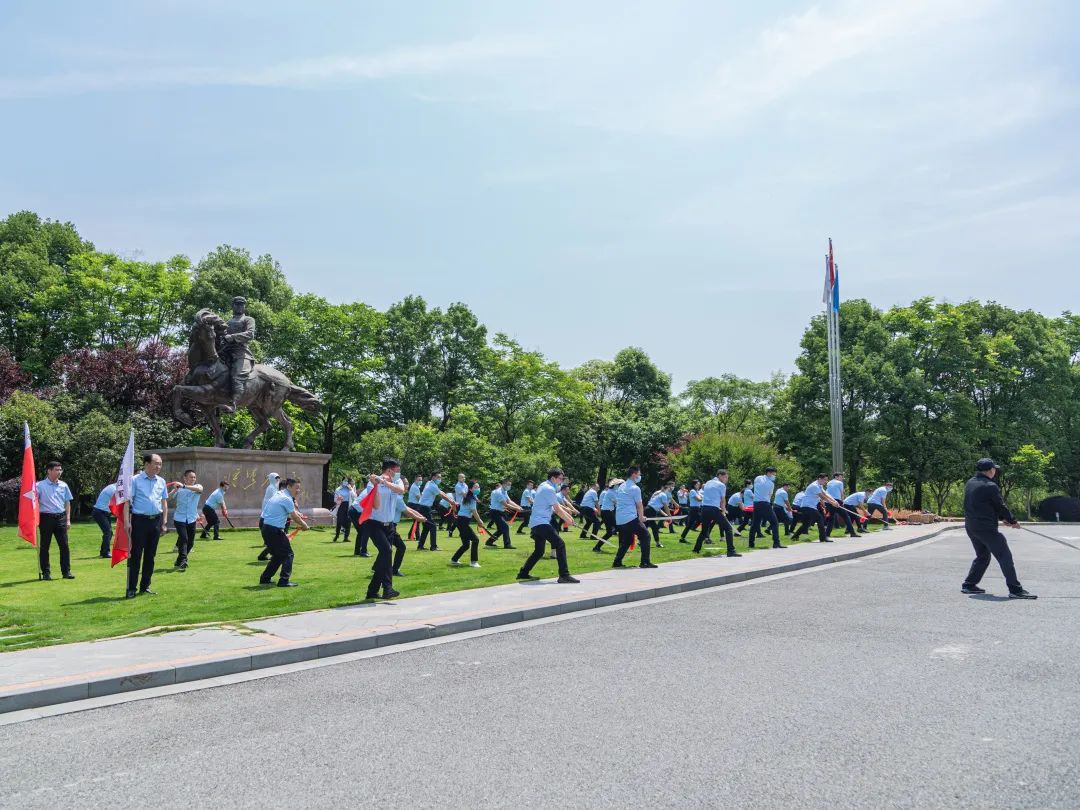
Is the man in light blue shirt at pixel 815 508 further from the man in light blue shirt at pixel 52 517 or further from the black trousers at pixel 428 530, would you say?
the man in light blue shirt at pixel 52 517

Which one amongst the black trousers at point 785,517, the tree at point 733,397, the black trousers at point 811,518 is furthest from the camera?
the tree at point 733,397

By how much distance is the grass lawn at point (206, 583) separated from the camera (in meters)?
8.93

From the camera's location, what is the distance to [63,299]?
3975cm

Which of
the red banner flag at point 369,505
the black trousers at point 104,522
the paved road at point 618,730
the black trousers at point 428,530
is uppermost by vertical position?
the red banner flag at point 369,505

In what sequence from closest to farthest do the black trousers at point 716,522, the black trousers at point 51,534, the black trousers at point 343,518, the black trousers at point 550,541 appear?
the black trousers at point 550,541, the black trousers at point 51,534, the black trousers at point 716,522, the black trousers at point 343,518

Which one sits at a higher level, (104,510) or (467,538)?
(104,510)

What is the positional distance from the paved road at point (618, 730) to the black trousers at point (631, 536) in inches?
226

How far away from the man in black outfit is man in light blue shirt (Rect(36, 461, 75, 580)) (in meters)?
13.3

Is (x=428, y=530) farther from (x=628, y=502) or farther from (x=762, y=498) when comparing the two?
(x=762, y=498)

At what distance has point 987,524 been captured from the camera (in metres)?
11.0

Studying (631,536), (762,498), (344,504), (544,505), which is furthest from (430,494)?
(762,498)

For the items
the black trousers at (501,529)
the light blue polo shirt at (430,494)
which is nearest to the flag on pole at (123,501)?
the light blue polo shirt at (430,494)

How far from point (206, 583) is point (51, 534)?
8.54ft

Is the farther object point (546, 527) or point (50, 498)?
point (50, 498)
